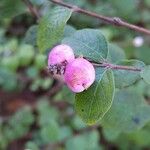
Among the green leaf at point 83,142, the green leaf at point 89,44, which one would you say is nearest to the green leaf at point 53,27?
the green leaf at point 89,44

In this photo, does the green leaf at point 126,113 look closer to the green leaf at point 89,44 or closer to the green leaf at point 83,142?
the green leaf at point 89,44

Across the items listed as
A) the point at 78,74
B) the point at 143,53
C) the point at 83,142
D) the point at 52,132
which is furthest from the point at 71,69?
the point at 143,53

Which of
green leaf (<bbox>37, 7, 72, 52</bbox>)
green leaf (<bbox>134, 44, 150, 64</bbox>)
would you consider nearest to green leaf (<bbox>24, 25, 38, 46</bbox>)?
green leaf (<bbox>37, 7, 72, 52</bbox>)

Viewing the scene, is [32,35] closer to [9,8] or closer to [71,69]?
[9,8]

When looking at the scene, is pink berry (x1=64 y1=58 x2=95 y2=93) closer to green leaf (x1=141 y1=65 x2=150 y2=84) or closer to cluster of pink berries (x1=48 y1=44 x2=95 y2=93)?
cluster of pink berries (x1=48 y1=44 x2=95 y2=93)

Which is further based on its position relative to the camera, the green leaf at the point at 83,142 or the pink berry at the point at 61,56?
the green leaf at the point at 83,142

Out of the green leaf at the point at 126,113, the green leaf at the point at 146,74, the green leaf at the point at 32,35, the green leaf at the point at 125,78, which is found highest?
the green leaf at the point at 146,74

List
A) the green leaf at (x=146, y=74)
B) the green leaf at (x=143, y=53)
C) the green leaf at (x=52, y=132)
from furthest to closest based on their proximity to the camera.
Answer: the green leaf at (x=143, y=53), the green leaf at (x=52, y=132), the green leaf at (x=146, y=74)
